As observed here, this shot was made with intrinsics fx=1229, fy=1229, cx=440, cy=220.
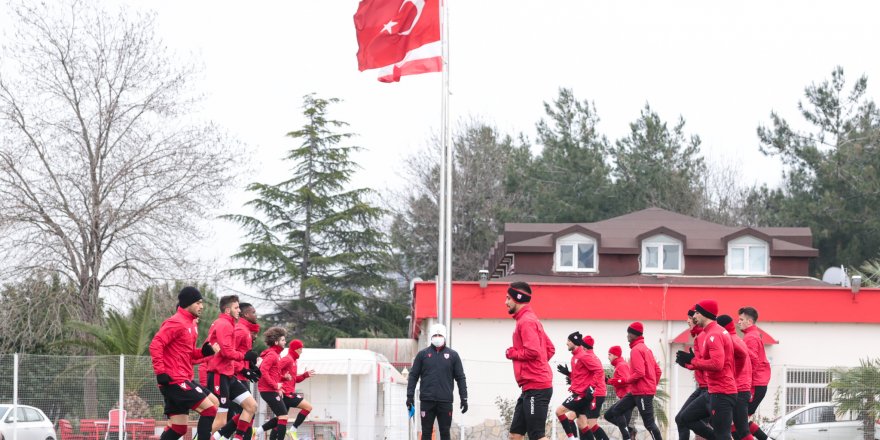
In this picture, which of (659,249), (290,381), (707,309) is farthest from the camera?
(659,249)

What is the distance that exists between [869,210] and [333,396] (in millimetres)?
38518

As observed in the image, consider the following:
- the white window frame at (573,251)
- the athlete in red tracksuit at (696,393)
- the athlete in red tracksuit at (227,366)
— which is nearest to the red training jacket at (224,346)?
the athlete in red tracksuit at (227,366)

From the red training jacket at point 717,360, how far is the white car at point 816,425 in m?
10.4

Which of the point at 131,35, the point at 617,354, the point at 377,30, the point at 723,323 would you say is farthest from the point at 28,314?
the point at 723,323

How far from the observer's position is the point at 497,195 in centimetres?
6838

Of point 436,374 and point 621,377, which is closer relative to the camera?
point 436,374

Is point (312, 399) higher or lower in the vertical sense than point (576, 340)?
lower

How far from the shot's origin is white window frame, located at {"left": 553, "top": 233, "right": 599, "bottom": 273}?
46.3 m

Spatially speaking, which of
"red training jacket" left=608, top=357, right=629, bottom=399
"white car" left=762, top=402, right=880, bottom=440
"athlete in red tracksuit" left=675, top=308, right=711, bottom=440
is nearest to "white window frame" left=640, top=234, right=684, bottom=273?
"white car" left=762, top=402, right=880, bottom=440

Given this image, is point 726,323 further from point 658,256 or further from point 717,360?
point 658,256

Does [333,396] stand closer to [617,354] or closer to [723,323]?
[617,354]

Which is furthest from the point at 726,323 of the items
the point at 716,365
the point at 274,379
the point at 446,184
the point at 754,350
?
the point at 446,184

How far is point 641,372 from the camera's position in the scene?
1852 cm

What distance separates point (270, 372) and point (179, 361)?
4.73m
